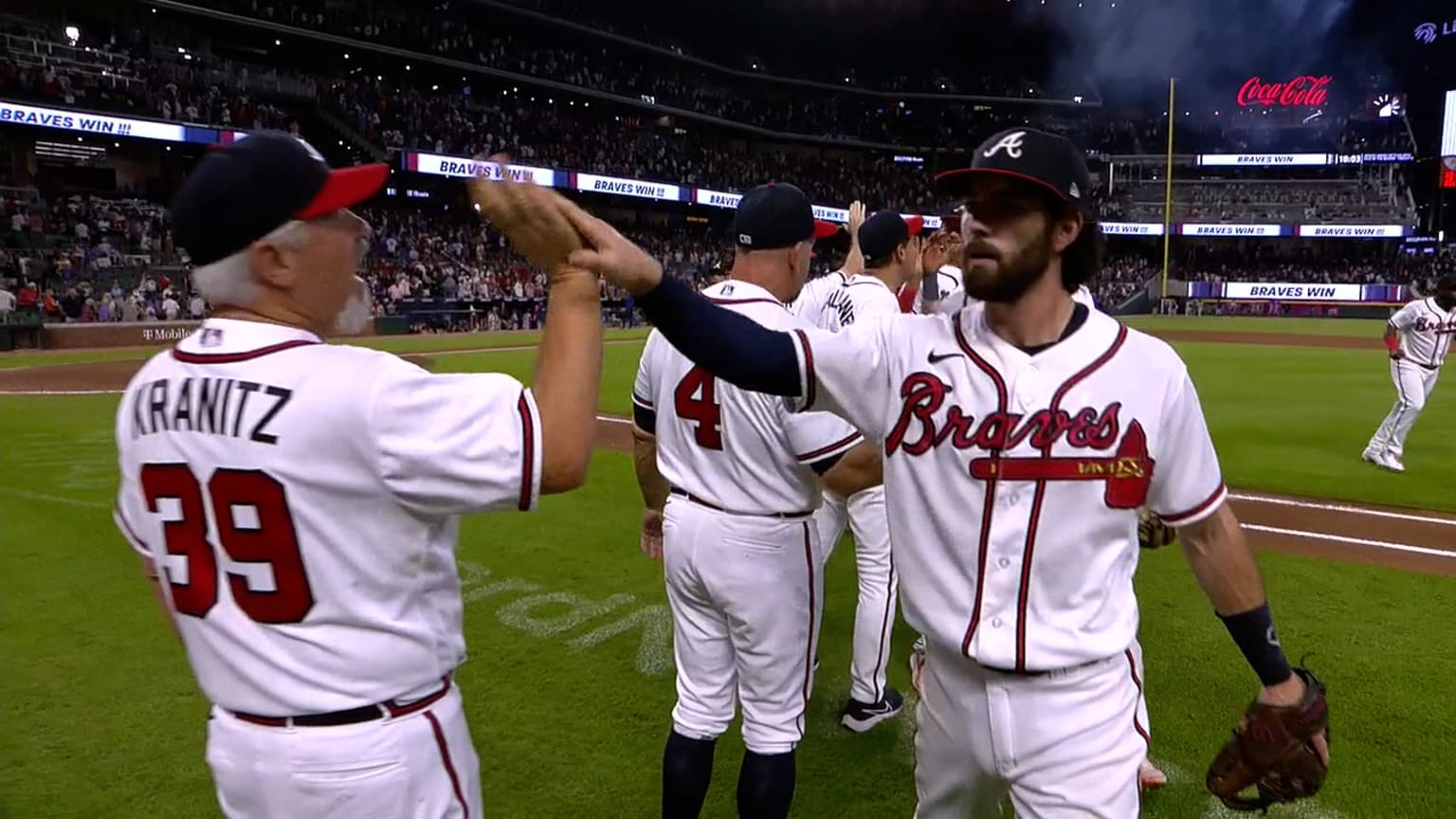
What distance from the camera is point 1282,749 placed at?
7.30 feet

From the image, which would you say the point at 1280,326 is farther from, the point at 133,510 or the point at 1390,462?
the point at 133,510

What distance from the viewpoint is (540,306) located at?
109 ft

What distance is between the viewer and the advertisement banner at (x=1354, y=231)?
50844 millimetres

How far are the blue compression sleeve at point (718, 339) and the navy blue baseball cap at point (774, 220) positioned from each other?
1.04 metres

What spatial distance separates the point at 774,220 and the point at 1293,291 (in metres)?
53.5

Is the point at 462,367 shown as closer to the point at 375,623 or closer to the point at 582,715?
the point at 582,715

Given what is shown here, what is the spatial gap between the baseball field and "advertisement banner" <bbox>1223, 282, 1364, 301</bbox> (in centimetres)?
4454

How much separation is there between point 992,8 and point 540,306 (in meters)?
45.9

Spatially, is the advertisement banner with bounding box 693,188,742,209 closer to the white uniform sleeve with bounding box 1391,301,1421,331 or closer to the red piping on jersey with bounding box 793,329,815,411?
the white uniform sleeve with bounding box 1391,301,1421,331

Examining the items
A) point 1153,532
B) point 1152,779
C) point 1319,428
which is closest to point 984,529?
point 1153,532

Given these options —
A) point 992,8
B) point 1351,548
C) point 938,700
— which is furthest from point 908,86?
point 938,700

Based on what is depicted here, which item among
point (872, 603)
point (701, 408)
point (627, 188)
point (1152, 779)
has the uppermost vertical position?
point (627, 188)

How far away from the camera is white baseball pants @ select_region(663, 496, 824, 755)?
296 centimetres

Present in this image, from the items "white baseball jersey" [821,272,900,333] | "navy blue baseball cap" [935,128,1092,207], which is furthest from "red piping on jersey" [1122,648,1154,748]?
"white baseball jersey" [821,272,900,333]
